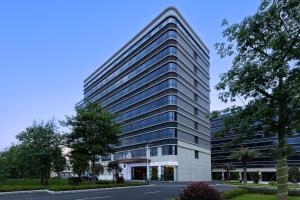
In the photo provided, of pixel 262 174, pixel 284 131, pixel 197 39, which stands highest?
pixel 197 39

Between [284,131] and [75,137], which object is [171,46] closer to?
[75,137]

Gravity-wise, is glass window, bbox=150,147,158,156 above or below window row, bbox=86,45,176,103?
below

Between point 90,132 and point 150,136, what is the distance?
43567 mm

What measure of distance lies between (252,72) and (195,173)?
74.0 meters

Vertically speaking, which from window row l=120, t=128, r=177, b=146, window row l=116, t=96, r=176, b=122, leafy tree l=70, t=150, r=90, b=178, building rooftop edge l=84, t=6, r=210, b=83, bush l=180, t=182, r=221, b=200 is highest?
building rooftop edge l=84, t=6, r=210, b=83

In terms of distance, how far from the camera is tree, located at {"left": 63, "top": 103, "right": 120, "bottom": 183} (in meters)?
41.5

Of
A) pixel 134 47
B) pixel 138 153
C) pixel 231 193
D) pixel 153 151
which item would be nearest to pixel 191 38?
pixel 134 47

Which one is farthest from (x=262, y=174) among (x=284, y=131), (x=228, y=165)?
(x=284, y=131)

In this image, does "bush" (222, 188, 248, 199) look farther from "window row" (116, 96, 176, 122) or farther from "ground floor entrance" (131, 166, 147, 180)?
"ground floor entrance" (131, 166, 147, 180)

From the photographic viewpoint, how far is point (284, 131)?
53.8 feet

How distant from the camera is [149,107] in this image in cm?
8650

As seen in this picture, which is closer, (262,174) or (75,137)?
(75,137)

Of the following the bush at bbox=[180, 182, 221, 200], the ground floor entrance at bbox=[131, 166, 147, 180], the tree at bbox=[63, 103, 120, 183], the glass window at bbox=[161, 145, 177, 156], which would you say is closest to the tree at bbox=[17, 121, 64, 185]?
the tree at bbox=[63, 103, 120, 183]

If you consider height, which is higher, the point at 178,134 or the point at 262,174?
the point at 178,134
